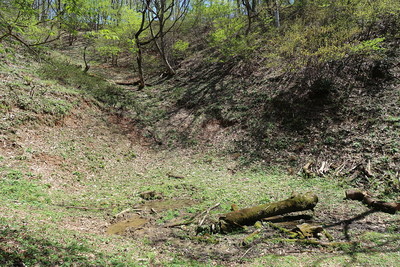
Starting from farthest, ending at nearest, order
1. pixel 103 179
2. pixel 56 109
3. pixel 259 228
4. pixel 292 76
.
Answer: pixel 292 76 < pixel 56 109 < pixel 103 179 < pixel 259 228

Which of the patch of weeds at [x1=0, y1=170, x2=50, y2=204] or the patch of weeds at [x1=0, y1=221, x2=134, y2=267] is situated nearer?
the patch of weeds at [x1=0, y1=221, x2=134, y2=267]

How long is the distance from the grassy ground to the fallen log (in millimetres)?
228

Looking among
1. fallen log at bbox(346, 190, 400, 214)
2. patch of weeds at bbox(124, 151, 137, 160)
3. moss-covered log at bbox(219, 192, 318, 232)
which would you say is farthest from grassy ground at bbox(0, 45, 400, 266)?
moss-covered log at bbox(219, 192, 318, 232)

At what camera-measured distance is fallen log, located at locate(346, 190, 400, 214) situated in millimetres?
5711

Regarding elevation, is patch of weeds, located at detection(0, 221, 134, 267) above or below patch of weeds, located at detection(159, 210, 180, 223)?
above

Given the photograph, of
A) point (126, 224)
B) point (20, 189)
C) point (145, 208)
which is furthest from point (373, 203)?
point (20, 189)

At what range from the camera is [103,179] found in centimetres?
938

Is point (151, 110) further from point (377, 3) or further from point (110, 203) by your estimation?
point (377, 3)

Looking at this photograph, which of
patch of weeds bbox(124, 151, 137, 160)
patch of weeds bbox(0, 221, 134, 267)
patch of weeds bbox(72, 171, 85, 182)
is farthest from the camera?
patch of weeds bbox(124, 151, 137, 160)

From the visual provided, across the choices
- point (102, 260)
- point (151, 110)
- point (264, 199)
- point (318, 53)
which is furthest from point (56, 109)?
point (318, 53)

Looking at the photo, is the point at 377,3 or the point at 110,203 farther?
the point at 377,3

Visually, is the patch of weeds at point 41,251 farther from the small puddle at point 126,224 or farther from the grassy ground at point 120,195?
the small puddle at point 126,224

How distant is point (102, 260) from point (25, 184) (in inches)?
198

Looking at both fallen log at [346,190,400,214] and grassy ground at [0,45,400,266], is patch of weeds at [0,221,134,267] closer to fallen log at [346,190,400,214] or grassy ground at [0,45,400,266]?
grassy ground at [0,45,400,266]
